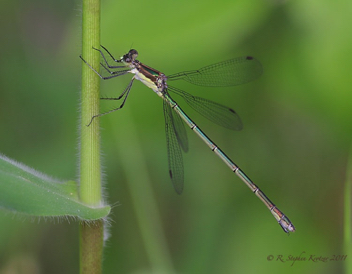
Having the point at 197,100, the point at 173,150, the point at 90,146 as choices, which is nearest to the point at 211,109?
the point at 197,100

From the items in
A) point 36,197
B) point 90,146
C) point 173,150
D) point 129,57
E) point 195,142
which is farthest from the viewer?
point 195,142

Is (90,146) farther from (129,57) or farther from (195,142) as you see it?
(195,142)

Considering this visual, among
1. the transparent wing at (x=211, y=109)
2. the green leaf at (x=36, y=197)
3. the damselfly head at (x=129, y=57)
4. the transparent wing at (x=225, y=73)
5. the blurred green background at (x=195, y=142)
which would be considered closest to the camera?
the green leaf at (x=36, y=197)

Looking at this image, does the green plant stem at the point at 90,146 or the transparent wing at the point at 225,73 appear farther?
the transparent wing at the point at 225,73

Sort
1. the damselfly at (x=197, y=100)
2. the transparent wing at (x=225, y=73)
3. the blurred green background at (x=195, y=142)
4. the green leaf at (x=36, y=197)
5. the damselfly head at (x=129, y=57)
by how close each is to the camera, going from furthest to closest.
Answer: the transparent wing at (x=225, y=73) < the damselfly at (x=197, y=100) < the damselfly head at (x=129, y=57) < the blurred green background at (x=195, y=142) < the green leaf at (x=36, y=197)

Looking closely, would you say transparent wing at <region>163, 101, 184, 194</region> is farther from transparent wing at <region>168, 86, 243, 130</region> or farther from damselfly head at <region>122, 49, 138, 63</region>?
damselfly head at <region>122, 49, 138, 63</region>

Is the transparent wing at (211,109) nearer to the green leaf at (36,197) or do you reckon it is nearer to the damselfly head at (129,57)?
the damselfly head at (129,57)

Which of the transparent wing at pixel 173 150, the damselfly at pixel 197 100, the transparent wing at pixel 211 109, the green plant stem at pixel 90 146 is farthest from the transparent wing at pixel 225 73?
the green plant stem at pixel 90 146
